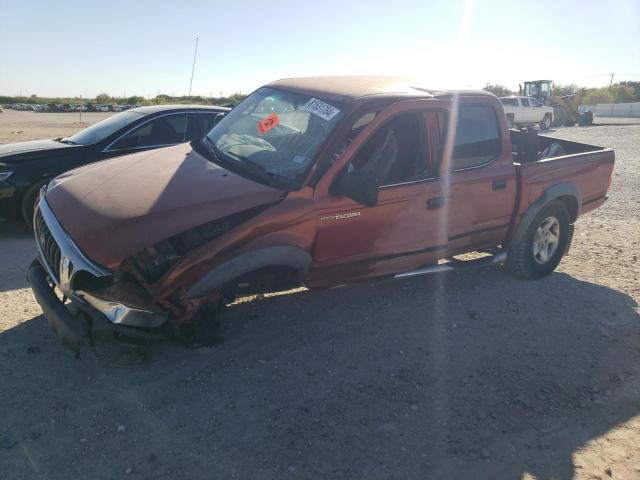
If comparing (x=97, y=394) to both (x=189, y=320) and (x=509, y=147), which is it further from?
(x=509, y=147)

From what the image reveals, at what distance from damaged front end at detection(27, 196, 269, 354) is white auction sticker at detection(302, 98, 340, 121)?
1047 mm

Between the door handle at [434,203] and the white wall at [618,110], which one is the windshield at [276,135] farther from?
the white wall at [618,110]

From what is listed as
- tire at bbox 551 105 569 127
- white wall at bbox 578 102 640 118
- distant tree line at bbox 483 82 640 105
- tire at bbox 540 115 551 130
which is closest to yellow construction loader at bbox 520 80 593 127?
tire at bbox 551 105 569 127

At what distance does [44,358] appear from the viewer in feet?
12.3

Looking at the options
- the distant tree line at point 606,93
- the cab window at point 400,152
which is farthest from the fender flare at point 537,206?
the distant tree line at point 606,93

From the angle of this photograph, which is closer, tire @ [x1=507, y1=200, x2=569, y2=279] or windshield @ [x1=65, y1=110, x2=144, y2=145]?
tire @ [x1=507, y1=200, x2=569, y2=279]

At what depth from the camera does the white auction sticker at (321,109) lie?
413cm

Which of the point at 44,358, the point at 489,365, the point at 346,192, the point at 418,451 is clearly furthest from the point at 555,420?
the point at 44,358

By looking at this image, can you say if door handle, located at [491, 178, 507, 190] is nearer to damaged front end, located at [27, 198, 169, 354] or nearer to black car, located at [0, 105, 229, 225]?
damaged front end, located at [27, 198, 169, 354]

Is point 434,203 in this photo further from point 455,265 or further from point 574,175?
point 574,175

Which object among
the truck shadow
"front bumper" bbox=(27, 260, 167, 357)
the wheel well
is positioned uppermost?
the wheel well

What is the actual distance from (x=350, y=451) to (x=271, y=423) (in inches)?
20.1

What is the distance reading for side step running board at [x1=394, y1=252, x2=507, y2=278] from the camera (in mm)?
4574

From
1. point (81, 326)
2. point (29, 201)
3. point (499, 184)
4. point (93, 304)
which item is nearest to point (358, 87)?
point (499, 184)
